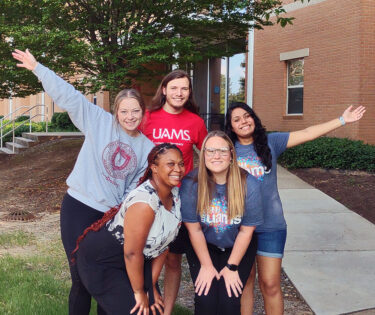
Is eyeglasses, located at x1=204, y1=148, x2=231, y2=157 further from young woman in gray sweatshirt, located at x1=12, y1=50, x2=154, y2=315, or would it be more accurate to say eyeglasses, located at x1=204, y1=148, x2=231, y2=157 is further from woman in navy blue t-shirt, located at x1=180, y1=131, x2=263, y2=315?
young woman in gray sweatshirt, located at x1=12, y1=50, x2=154, y2=315

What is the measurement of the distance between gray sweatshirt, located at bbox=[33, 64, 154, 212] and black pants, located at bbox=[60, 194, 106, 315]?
47 mm

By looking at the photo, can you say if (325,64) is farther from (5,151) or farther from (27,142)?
(5,151)

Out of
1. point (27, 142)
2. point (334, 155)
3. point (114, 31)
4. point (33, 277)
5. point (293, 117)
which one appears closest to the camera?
point (33, 277)

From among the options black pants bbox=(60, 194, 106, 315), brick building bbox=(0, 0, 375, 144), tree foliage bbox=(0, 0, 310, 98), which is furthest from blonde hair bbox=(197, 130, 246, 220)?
brick building bbox=(0, 0, 375, 144)

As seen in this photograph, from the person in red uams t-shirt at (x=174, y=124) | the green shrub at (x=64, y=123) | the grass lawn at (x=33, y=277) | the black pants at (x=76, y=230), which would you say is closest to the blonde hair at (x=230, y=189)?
the person in red uams t-shirt at (x=174, y=124)

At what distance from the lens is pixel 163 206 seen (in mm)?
2695

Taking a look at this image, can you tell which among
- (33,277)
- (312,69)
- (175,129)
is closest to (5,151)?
(312,69)

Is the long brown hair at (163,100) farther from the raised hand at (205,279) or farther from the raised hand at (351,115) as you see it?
the raised hand at (205,279)

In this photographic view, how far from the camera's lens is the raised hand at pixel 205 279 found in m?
2.97

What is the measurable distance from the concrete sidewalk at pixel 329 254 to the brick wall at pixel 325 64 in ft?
13.4

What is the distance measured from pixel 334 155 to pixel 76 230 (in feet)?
26.4

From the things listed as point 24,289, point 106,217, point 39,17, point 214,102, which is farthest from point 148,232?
point 214,102

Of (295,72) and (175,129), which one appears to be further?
(295,72)

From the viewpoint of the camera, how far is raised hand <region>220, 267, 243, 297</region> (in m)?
2.96
